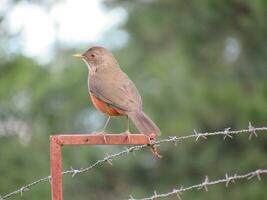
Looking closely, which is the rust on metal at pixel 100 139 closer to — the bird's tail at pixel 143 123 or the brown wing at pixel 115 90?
the bird's tail at pixel 143 123

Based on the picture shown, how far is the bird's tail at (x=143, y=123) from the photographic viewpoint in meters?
6.54

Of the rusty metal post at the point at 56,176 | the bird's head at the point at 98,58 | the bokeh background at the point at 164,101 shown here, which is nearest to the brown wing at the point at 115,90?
the bird's head at the point at 98,58

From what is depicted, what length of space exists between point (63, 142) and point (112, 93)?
1.58m

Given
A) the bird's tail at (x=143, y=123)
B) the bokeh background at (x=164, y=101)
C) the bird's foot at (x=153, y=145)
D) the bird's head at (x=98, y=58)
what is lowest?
the bird's foot at (x=153, y=145)

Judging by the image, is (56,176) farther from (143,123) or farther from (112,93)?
(112,93)

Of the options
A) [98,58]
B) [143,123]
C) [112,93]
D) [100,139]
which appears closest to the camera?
[100,139]

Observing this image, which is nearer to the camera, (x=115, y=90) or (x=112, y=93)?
(x=112, y=93)

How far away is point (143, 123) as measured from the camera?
675cm

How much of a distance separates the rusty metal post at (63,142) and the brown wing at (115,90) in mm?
1116

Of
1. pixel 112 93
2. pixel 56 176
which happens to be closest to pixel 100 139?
pixel 56 176

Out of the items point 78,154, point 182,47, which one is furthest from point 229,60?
point 78,154

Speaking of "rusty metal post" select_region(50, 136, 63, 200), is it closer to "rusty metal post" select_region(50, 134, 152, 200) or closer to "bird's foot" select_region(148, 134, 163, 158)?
"rusty metal post" select_region(50, 134, 152, 200)

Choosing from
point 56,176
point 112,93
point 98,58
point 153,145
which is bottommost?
point 56,176

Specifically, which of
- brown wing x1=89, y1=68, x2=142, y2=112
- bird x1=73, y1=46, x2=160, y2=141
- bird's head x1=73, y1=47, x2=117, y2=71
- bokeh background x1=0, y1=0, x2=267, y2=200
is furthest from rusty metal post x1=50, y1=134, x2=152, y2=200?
bokeh background x1=0, y1=0, x2=267, y2=200
